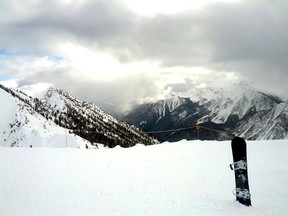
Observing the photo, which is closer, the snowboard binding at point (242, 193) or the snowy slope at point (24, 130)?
the snowboard binding at point (242, 193)

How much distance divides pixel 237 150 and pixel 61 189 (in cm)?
691

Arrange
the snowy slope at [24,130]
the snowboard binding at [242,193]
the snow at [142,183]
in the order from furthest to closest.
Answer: the snowy slope at [24,130], the snow at [142,183], the snowboard binding at [242,193]

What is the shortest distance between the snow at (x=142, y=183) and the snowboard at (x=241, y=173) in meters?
0.29

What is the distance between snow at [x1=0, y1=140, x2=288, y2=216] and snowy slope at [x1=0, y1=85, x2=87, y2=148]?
82146 millimetres

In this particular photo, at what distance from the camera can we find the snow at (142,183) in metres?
9.55

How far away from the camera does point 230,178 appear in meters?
12.8

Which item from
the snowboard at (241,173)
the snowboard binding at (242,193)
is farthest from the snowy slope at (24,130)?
the snowboard binding at (242,193)

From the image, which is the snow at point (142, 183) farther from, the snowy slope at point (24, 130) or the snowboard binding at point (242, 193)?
the snowy slope at point (24, 130)

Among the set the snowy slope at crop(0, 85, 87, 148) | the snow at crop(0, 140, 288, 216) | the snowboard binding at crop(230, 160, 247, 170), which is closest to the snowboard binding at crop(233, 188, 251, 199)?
the snow at crop(0, 140, 288, 216)

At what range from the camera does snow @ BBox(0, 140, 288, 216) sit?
955 cm

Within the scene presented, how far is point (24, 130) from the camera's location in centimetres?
14525

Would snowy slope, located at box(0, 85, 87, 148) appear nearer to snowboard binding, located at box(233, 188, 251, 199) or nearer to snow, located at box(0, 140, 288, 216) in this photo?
A: snow, located at box(0, 140, 288, 216)

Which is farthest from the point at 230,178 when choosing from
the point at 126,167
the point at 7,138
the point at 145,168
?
the point at 7,138

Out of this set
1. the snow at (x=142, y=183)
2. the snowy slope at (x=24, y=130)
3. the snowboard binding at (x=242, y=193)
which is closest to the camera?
the snowboard binding at (x=242, y=193)
